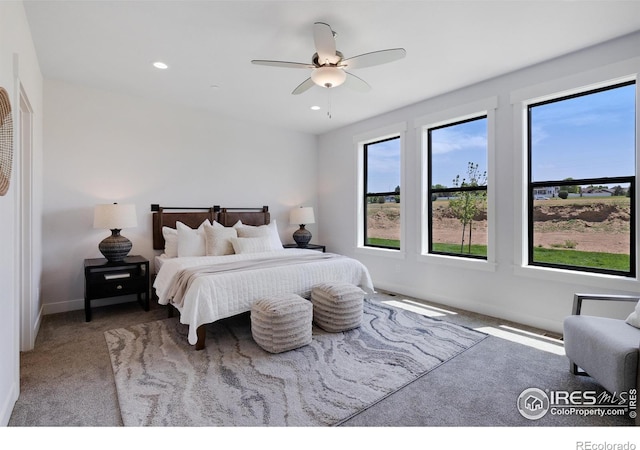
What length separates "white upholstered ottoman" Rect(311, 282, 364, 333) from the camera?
3152 mm

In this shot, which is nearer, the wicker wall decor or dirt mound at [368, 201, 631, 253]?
the wicker wall decor

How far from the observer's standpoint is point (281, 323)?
268cm

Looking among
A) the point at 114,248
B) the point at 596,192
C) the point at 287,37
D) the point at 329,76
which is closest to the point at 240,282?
the point at 114,248

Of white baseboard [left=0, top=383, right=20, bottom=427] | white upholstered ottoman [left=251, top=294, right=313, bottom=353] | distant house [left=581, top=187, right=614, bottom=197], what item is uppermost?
distant house [left=581, top=187, right=614, bottom=197]

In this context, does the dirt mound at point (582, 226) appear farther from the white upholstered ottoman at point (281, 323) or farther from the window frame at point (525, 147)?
the white upholstered ottoman at point (281, 323)

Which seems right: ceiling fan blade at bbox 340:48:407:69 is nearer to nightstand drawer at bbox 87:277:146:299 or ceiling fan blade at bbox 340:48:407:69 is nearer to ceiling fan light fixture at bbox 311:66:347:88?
ceiling fan light fixture at bbox 311:66:347:88

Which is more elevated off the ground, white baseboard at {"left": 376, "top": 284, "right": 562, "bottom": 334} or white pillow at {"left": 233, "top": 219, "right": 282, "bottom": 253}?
white pillow at {"left": 233, "top": 219, "right": 282, "bottom": 253}

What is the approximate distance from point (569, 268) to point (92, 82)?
565 centimetres

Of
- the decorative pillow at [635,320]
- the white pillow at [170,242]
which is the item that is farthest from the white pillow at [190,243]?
the decorative pillow at [635,320]

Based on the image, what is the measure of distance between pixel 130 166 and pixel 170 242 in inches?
45.9

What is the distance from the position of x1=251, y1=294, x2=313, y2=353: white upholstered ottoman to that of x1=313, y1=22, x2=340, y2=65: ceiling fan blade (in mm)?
2072

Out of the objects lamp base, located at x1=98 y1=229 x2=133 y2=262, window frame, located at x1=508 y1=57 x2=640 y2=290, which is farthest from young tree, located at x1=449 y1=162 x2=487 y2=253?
lamp base, located at x1=98 y1=229 x2=133 y2=262

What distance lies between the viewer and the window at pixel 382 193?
4.93 metres
